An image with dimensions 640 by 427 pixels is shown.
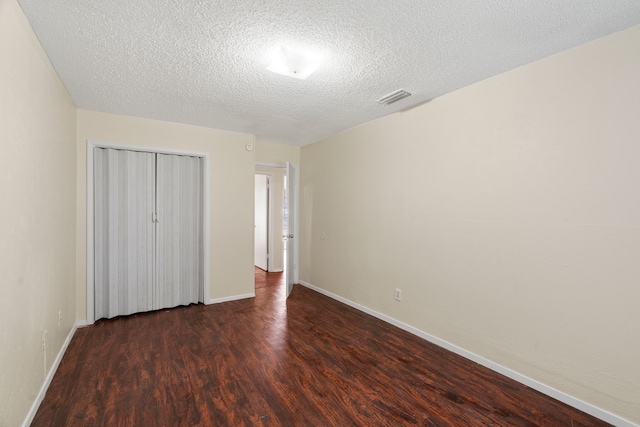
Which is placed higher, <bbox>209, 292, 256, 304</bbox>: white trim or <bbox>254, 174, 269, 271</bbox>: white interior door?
<bbox>254, 174, 269, 271</bbox>: white interior door

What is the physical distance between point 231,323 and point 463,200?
9.25 ft

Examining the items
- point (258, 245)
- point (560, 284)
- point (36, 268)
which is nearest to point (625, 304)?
point (560, 284)

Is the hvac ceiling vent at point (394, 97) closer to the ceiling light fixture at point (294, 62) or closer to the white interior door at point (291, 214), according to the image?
the ceiling light fixture at point (294, 62)

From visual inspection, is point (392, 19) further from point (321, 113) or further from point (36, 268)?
point (36, 268)

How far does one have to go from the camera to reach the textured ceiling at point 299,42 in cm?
165

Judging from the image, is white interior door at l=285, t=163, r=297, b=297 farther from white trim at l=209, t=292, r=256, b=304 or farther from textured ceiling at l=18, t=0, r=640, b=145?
textured ceiling at l=18, t=0, r=640, b=145

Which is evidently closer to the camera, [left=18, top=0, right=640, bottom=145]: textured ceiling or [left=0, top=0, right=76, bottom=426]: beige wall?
[left=0, top=0, right=76, bottom=426]: beige wall

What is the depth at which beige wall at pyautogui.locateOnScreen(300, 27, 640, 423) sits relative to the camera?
1830 mm

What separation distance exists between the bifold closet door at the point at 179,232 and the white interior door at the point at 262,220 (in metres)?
2.21

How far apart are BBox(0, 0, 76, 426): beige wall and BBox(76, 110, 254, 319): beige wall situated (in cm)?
92

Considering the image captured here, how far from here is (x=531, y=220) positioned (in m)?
2.23

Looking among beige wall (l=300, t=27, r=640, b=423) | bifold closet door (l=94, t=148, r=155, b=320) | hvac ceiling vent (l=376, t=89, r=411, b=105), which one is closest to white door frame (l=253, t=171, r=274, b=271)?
bifold closet door (l=94, t=148, r=155, b=320)

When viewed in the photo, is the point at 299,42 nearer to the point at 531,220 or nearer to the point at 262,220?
the point at 531,220

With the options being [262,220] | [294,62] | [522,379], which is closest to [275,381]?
[522,379]
